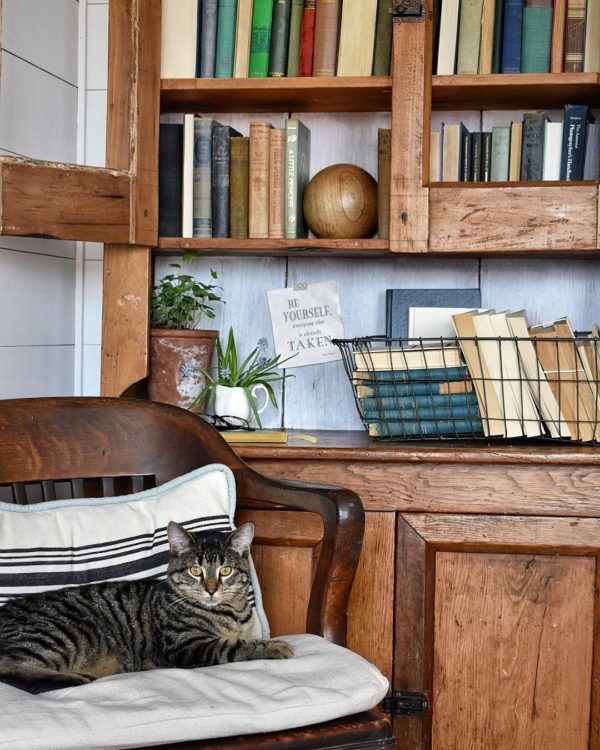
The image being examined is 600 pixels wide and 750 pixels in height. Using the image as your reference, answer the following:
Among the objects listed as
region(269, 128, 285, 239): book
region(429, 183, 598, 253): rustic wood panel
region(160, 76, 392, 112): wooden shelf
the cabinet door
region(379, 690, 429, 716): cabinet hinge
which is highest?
region(160, 76, 392, 112): wooden shelf

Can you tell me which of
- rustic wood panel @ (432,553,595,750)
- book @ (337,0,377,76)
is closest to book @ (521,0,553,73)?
book @ (337,0,377,76)

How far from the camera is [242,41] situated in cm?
207

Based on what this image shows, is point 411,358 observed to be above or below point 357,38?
below

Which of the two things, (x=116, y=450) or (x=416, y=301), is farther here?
(x=416, y=301)

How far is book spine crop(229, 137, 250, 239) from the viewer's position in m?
2.11

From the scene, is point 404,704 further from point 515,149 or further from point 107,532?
point 515,149

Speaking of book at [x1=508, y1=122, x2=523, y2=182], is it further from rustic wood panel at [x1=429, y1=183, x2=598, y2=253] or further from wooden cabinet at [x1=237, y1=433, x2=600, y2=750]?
wooden cabinet at [x1=237, y1=433, x2=600, y2=750]

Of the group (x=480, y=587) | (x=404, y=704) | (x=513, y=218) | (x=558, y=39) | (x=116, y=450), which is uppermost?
(x=558, y=39)

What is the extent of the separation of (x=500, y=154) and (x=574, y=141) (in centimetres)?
16

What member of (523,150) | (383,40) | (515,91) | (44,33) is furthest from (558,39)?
(44,33)

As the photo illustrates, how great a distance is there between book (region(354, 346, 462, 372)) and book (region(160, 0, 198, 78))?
768mm

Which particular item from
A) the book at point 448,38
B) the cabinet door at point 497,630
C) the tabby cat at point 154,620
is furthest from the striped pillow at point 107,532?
the book at point 448,38

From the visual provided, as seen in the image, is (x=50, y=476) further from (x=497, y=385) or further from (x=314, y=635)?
(x=497, y=385)

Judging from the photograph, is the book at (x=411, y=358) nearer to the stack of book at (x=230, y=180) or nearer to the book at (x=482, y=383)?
the book at (x=482, y=383)
